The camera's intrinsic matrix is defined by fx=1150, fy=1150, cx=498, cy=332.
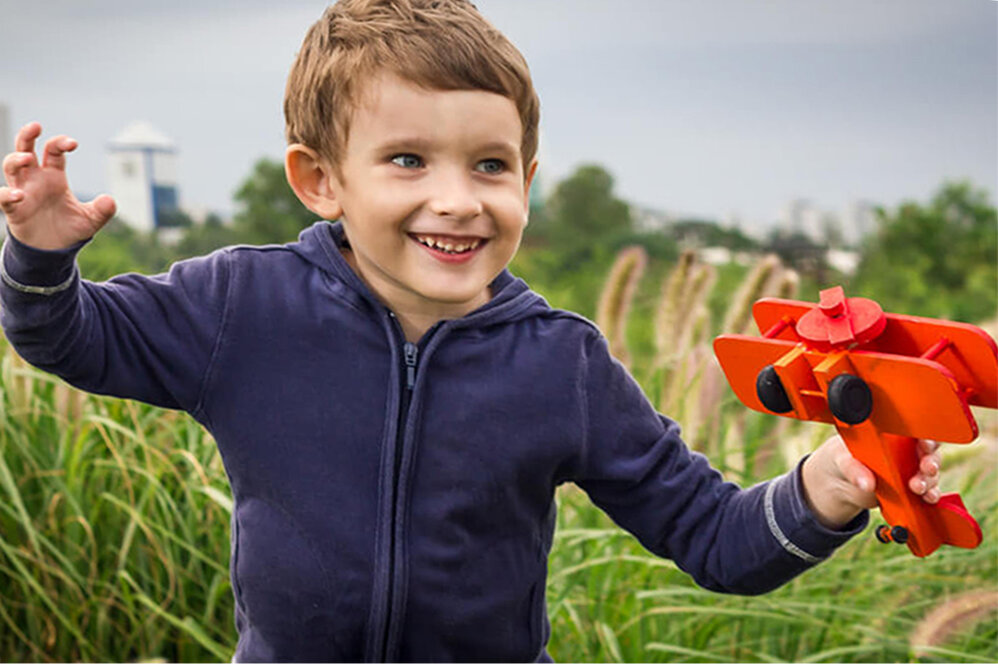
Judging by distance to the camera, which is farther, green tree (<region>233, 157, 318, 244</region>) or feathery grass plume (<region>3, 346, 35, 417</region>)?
green tree (<region>233, 157, 318, 244</region>)

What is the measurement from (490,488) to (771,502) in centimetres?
41

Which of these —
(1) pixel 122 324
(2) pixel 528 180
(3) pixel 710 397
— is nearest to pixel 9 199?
(1) pixel 122 324

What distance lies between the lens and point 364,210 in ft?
5.09

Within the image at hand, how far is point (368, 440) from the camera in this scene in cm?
159

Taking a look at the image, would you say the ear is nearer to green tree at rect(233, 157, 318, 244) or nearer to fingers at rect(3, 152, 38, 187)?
fingers at rect(3, 152, 38, 187)

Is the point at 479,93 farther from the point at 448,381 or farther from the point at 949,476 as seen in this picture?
the point at 949,476

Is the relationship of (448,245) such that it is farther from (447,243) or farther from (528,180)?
(528,180)

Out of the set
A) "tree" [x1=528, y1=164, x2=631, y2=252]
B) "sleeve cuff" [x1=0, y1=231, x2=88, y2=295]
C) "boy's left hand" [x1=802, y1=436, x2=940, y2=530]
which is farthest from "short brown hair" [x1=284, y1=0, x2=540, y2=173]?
"tree" [x1=528, y1=164, x2=631, y2=252]

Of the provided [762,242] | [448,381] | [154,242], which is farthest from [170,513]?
[762,242]

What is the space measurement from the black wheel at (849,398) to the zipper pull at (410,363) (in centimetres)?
59

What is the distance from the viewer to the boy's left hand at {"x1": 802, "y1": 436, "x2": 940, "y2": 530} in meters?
1.42

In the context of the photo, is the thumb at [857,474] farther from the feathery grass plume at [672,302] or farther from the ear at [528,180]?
the feathery grass plume at [672,302]

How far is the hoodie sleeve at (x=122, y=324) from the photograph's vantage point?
1.47 meters

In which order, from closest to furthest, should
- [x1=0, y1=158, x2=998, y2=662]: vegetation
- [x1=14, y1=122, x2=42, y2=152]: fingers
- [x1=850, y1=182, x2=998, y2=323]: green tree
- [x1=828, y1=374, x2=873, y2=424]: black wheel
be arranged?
[x1=828, y1=374, x2=873, y2=424]: black wheel, [x1=14, y1=122, x2=42, y2=152]: fingers, [x1=0, y1=158, x2=998, y2=662]: vegetation, [x1=850, y1=182, x2=998, y2=323]: green tree
